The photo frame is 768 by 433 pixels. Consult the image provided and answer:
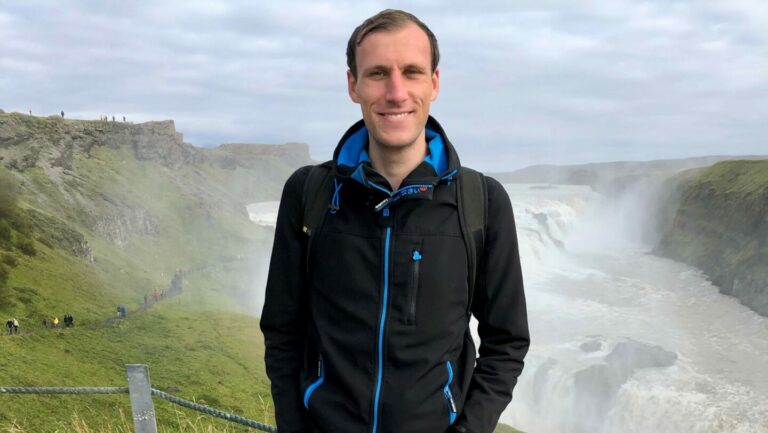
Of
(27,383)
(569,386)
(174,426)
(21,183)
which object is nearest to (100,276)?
(21,183)

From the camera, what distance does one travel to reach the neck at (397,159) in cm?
337

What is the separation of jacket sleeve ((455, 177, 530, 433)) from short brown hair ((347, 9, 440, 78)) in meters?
0.92

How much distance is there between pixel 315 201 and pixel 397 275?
0.69m

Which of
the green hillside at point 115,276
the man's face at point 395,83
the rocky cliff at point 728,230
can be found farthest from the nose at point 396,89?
the rocky cliff at point 728,230

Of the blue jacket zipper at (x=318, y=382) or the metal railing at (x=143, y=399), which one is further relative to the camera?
the metal railing at (x=143, y=399)

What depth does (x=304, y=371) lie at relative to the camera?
3.56m

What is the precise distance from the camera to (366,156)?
11.3 feet

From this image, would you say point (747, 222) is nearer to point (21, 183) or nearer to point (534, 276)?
point (534, 276)

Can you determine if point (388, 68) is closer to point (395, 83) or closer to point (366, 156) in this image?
point (395, 83)

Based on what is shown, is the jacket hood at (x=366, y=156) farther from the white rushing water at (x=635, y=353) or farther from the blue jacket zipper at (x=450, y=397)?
the white rushing water at (x=635, y=353)

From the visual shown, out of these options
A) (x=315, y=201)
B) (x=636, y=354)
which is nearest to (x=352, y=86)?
(x=315, y=201)

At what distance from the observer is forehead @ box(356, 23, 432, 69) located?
315 cm

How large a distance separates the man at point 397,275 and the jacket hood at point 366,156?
0.03ft

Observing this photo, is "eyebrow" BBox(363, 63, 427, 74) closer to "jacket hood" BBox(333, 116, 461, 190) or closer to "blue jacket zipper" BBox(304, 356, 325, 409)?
"jacket hood" BBox(333, 116, 461, 190)
